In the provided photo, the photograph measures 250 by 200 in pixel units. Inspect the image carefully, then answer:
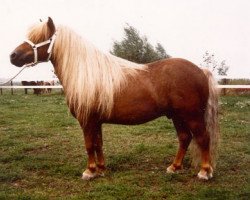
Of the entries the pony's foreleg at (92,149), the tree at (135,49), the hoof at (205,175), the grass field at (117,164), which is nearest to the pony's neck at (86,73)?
the pony's foreleg at (92,149)

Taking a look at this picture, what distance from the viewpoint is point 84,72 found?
5508 millimetres

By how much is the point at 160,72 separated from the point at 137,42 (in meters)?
22.3

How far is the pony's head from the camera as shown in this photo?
18.2 feet

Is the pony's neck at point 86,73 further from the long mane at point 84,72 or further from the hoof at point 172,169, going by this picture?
the hoof at point 172,169

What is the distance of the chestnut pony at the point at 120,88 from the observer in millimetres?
5480

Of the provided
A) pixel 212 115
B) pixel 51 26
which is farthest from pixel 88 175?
pixel 51 26

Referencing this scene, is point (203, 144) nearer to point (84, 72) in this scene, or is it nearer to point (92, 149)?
point (92, 149)

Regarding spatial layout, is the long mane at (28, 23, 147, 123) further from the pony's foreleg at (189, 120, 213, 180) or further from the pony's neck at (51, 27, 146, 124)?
the pony's foreleg at (189, 120, 213, 180)

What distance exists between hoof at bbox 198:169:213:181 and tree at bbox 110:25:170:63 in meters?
21.7

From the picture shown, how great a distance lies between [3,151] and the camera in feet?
24.7

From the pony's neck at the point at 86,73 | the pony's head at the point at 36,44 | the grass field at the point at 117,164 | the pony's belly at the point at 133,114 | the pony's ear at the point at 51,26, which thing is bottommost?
the grass field at the point at 117,164

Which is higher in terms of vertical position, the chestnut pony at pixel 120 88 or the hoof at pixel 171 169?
the chestnut pony at pixel 120 88

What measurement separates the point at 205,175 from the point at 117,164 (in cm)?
165

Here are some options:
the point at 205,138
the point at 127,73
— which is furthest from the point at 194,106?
the point at 127,73
